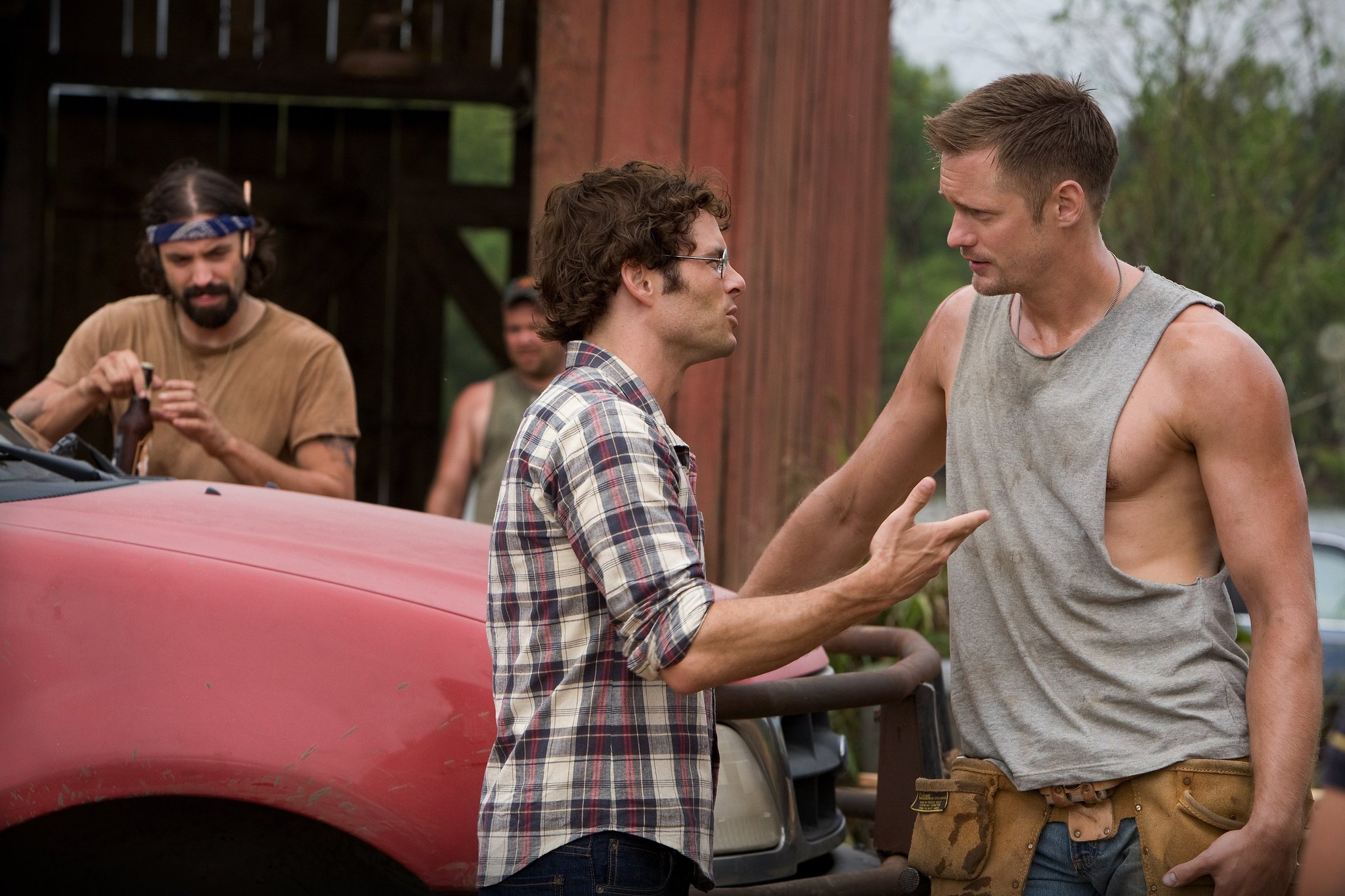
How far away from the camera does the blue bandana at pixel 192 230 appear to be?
13.8ft

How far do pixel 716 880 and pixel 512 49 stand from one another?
28.7 feet

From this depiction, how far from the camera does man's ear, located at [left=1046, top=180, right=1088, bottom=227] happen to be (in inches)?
102

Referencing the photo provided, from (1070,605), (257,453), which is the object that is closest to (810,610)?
(1070,605)

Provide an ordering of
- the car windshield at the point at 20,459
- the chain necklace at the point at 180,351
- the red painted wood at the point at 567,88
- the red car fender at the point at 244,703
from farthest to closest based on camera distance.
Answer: the red painted wood at the point at 567,88, the chain necklace at the point at 180,351, the car windshield at the point at 20,459, the red car fender at the point at 244,703

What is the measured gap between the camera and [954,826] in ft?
8.57

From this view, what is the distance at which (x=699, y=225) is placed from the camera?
2.47 m

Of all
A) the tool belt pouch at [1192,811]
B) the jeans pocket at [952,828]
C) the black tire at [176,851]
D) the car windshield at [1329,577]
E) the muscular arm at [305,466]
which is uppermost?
the muscular arm at [305,466]

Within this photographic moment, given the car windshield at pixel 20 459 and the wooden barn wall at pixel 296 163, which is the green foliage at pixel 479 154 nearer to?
the wooden barn wall at pixel 296 163

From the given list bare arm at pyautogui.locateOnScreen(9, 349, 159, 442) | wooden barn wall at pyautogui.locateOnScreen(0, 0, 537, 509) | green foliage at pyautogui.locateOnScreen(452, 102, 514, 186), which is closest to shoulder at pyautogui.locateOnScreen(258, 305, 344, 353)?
bare arm at pyautogui.locateOnScreen(9, 349, 159, 442)

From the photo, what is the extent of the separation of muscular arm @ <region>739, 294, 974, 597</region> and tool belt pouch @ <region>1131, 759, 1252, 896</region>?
2.85ft

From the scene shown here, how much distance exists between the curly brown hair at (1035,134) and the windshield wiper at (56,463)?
204 cm

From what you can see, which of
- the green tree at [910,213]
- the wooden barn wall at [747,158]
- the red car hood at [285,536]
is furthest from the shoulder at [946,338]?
the green tree at [910,213]

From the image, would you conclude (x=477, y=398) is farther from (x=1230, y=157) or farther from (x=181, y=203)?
(x=1230, y=157)

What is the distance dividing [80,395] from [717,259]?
2242mm
